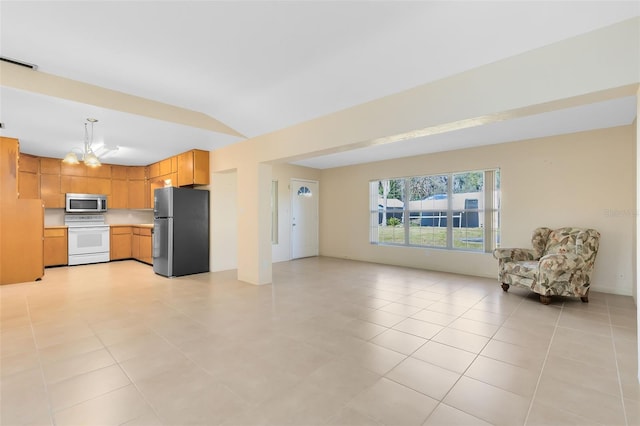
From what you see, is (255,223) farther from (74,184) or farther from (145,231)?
(74,184)

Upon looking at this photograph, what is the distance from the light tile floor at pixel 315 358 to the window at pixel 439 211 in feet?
5.63

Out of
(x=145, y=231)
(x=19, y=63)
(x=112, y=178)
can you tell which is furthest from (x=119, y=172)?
(x=19, y=63)

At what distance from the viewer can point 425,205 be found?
644 centimetres

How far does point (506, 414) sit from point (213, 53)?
3.54 metres

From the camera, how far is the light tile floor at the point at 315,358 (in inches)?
69.3

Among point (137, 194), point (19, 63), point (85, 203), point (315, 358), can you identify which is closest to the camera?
point (315, 358)

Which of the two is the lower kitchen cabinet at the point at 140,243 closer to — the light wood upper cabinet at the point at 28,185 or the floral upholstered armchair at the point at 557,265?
the light wood upper cabinet at the point at 28,185

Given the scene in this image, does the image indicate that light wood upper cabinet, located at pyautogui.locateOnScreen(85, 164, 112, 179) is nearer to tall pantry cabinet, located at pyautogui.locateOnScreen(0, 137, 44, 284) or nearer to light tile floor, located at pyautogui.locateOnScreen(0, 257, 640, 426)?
tall pantry cabinet, located at pyautogui.locateOnScreen(0, 137, 44, 284)

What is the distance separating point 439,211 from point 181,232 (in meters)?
5.19

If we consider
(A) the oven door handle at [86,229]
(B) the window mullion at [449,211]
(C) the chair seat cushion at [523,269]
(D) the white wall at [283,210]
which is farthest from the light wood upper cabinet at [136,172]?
(C) the chair seat cushion at [523,269]

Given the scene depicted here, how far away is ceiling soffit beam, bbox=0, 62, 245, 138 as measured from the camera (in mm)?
2908

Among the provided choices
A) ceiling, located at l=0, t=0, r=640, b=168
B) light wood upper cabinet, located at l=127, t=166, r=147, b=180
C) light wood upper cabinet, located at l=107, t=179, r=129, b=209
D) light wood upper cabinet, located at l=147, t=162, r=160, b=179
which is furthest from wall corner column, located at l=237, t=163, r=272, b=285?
light wood upper cabinet, located at l=107, t=179, r=129, b=209

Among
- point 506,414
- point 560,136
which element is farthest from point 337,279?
point 560,136

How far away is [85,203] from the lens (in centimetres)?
692
